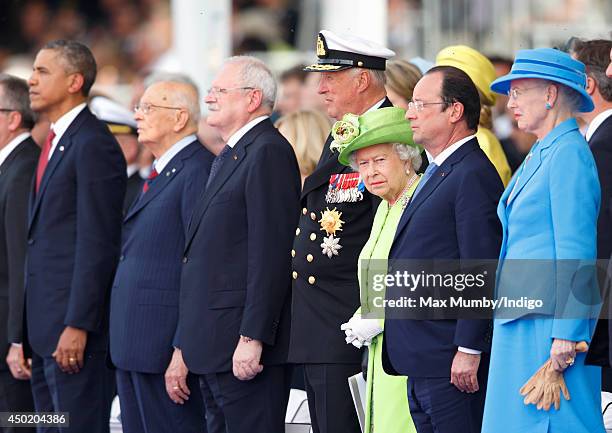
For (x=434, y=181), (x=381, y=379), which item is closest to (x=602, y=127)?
(x=434, y=181)

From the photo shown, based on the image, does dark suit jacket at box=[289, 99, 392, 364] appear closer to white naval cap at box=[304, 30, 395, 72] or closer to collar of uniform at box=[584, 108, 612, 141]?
white naval cap at box=[304, 30, 395, 72]

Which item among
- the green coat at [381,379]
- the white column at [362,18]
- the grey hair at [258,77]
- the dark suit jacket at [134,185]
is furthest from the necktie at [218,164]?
→ the white column at [362,18]

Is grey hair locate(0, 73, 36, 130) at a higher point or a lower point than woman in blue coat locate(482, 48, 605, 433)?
higher

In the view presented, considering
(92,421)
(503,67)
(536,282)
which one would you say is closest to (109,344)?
(92,421)

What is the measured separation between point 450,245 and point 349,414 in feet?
3.06

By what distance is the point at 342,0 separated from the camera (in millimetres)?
11375

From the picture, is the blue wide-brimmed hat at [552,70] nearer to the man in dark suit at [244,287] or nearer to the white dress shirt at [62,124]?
the man in dark suit at [244,287]

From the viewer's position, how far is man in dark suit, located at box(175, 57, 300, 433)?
598 centimetres

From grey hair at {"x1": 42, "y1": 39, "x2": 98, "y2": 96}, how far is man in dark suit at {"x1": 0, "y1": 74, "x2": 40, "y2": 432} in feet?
1.81

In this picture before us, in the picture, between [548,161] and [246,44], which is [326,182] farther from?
[246,44]

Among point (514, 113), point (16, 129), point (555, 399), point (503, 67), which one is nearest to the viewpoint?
point (555, 399)

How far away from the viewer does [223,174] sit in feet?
20.5

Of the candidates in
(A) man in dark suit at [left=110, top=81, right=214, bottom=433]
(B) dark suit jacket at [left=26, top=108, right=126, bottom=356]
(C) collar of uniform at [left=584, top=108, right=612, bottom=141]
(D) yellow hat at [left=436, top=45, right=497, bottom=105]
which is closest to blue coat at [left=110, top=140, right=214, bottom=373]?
(A) man in dark suit at [left=110, top=81, right=214, bottom=433]

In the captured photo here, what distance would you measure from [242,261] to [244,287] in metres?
0.12
